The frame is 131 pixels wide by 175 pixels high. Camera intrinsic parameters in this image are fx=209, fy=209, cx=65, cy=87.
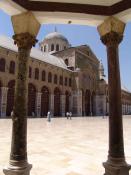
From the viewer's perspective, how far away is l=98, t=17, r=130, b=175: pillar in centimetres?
367

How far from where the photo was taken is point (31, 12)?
4012 mm

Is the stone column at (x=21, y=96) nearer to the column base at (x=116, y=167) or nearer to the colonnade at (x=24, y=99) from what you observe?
the colonnade at (x=24, y=99)

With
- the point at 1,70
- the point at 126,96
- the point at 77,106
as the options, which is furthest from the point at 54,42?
the point at 126,96

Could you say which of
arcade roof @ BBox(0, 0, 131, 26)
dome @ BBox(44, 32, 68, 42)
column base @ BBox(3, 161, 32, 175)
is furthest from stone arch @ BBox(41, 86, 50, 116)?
column base @ BBox(3, 161, 32, 175)

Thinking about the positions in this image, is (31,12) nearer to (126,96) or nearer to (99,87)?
(99,87)

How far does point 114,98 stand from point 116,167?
1214 millimetres

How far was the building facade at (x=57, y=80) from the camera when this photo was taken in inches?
1102

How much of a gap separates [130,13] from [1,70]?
24656 millimetres

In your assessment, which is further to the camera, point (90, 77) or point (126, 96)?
point (126, 96)

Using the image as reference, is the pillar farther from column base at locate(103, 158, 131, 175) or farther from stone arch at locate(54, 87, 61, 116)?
stone arch at locate(54, 87, 61, 116)

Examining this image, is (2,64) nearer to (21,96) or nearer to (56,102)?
(56,102)

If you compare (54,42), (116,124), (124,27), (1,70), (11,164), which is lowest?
(11,164)

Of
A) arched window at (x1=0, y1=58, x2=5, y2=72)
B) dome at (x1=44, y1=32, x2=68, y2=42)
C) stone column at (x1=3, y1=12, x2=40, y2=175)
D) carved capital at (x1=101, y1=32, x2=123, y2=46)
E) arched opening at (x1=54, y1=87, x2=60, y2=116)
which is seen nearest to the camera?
stone column at (x1=3, y1=12, x2=40, y2=175)

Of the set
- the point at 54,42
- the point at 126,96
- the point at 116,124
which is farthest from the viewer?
the point at 126,96
